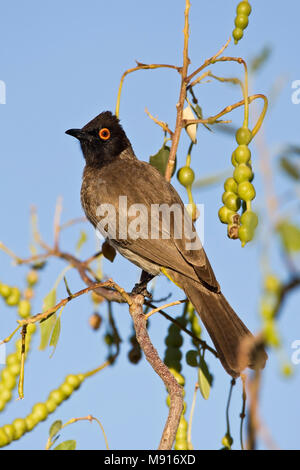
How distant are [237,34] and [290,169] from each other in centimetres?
235

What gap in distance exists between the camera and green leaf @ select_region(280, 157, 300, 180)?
3.18 feet

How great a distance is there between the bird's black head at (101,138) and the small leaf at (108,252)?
1.17 metres

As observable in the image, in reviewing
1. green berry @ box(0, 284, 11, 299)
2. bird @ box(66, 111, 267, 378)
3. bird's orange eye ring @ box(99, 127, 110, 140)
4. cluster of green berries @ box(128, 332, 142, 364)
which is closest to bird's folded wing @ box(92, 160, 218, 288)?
bird @ box(66, 111, 267, 378)

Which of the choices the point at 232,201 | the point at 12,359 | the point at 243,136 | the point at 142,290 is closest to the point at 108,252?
the point at 142,290

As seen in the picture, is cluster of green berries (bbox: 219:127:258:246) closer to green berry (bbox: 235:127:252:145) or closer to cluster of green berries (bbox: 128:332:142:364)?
green berry (bbox: 235:127:252:145)

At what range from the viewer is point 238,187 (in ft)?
8.90

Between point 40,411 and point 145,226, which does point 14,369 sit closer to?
point 40,411

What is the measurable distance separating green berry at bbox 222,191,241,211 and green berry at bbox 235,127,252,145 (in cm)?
29

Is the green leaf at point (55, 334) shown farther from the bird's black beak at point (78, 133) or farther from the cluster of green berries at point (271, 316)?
the bird's black beak at point (78, 133)

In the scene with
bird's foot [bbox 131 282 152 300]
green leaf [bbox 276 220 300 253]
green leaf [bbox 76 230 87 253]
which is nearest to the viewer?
green leaf [bbox 276 220 300 253]

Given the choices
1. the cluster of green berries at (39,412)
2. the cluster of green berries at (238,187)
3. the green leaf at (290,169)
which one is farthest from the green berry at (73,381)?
the green leaf at (290,169)
